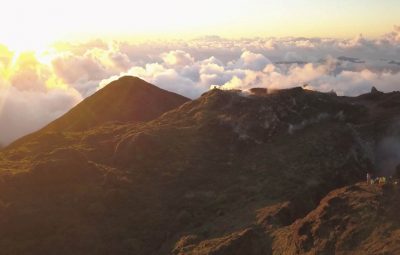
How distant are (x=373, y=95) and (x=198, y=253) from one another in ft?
183

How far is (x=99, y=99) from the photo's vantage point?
4493 inches

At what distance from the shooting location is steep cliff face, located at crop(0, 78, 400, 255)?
38.3 meters

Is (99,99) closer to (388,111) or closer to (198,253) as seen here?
(388,111)

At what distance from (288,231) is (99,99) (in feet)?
280

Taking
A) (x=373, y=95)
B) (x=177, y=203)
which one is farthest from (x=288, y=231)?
(x=373, y=95)

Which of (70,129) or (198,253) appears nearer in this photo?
(198,253)

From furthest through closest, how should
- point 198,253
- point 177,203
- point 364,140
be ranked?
point 364,140, point 177,203, point 198,253

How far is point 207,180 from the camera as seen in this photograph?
54.1 meters

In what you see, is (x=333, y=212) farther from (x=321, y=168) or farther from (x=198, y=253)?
(x=321, y=168)

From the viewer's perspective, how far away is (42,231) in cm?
4281

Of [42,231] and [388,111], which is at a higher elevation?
[388,111]

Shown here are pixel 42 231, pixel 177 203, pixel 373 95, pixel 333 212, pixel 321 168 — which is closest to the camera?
pixel 333 212

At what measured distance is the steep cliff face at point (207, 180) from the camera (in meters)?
38.3

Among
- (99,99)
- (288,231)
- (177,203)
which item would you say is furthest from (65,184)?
(99,99)
